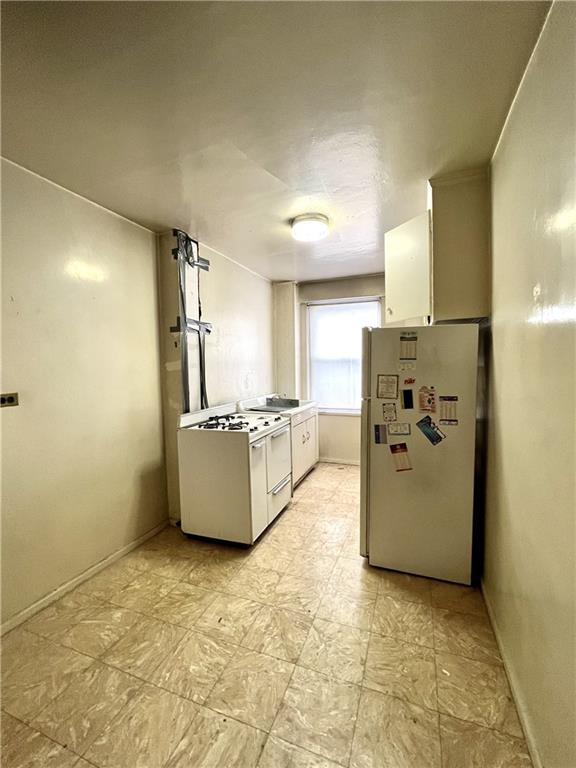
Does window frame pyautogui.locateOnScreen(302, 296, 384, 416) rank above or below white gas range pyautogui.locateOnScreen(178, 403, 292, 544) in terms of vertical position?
above

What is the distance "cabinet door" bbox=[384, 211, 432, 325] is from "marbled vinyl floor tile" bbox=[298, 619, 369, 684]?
1888mm

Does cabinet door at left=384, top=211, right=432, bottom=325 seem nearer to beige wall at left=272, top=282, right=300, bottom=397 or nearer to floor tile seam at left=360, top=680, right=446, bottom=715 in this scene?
floor tile seam at left=360, top=680, right=446, bottom=715

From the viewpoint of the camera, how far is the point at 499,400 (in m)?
1.71

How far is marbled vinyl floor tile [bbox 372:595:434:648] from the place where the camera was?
1674 mm

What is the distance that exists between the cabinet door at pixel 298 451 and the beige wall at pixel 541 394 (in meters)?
2.08

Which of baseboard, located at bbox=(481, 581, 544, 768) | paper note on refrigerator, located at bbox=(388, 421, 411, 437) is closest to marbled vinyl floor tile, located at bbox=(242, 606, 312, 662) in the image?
baseboard, located at bbox=(481, 581, 544, 768)

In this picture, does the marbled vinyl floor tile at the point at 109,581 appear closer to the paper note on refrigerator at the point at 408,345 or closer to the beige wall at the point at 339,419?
the paper note on refrigerator at the point at 408,345

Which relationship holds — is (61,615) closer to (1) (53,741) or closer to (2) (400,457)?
(1) (53,741)

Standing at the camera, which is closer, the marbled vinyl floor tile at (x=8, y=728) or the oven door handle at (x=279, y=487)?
the marbled vinyl floor tile at (x=8, y=728)

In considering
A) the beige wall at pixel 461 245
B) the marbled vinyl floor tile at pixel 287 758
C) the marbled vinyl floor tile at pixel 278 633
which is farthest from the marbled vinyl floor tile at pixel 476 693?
the beige wall at pixel 461 245

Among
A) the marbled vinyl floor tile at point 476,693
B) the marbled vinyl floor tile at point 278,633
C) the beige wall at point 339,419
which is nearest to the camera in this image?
the marbled vinyl floor tile at point 476,693

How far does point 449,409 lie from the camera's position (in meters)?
2.01

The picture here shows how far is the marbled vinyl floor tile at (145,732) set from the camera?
1162 mm

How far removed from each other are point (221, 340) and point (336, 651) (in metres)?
2.71
